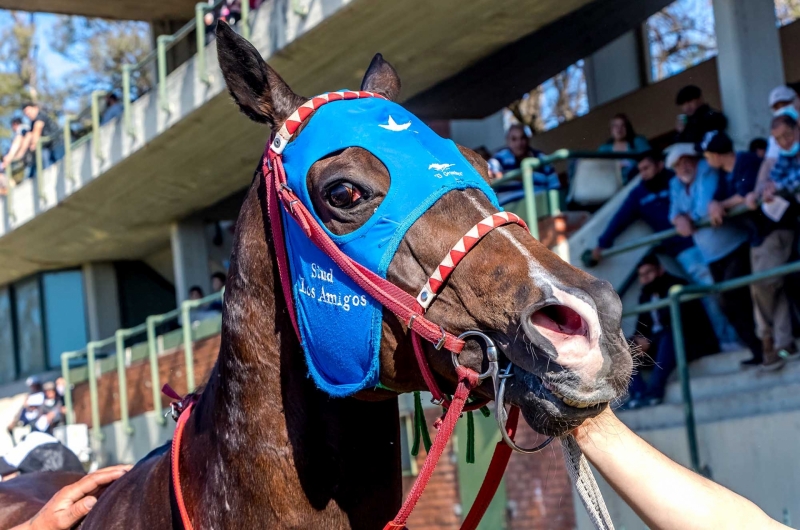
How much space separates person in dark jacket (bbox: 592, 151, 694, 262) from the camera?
26.7 feet

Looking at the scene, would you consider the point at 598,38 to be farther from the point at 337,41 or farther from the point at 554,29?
the point at 337,41

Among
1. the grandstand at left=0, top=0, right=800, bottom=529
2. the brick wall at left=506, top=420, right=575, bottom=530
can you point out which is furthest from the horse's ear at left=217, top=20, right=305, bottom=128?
the brick wall at left=506, top=420, right=575, bottom=530

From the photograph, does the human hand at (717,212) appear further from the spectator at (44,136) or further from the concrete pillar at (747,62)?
the spectator at (44,136)

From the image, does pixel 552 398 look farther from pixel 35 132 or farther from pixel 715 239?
pixel 35 132

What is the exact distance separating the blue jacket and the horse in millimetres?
5397

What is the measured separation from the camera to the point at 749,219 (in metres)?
6.88

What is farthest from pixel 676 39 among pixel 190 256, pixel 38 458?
pixel 38 458

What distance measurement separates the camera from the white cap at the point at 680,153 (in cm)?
755

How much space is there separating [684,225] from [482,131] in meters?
6.78

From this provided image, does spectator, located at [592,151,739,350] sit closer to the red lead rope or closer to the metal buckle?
the red lead rope

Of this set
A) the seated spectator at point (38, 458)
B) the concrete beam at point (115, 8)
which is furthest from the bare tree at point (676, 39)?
the seated spectator at point (38, 458)

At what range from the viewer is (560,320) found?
2283 mm

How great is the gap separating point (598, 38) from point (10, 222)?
12.2m

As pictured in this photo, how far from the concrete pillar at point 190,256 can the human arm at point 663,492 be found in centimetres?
1682
